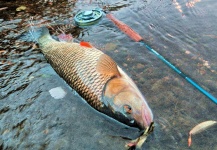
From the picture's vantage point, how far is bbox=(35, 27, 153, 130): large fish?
295 centimetres

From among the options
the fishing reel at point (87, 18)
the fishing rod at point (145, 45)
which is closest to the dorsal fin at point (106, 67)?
the fishing rod at point (145, 45)

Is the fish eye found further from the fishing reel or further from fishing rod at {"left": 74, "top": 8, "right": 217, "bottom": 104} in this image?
the fishing reel

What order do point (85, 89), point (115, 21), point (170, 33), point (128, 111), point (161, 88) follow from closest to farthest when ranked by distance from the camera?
point (128, 111)
point (85, 89)
point (161, 88)
point (170, 33)
point (115, 21)

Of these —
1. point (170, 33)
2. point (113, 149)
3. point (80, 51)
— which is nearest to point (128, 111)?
point (113, 149)

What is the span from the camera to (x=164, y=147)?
9.84 ft

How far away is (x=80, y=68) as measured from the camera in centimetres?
368

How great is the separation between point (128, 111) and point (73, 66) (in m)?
1.23

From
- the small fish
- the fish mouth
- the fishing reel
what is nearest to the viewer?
the fish mouth

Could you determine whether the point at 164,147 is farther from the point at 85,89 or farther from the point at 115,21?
the point at 115,21

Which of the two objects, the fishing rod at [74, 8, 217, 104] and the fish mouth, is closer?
the fish mouth

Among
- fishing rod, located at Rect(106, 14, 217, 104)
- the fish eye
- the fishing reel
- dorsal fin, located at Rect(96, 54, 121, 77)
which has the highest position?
dorsal fin, located at Rect(96, 54, 121, 77)

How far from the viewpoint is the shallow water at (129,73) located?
127 inches

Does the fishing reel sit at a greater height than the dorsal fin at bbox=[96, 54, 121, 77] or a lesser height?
lesser

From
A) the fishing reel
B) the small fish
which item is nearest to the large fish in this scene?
the small fish
